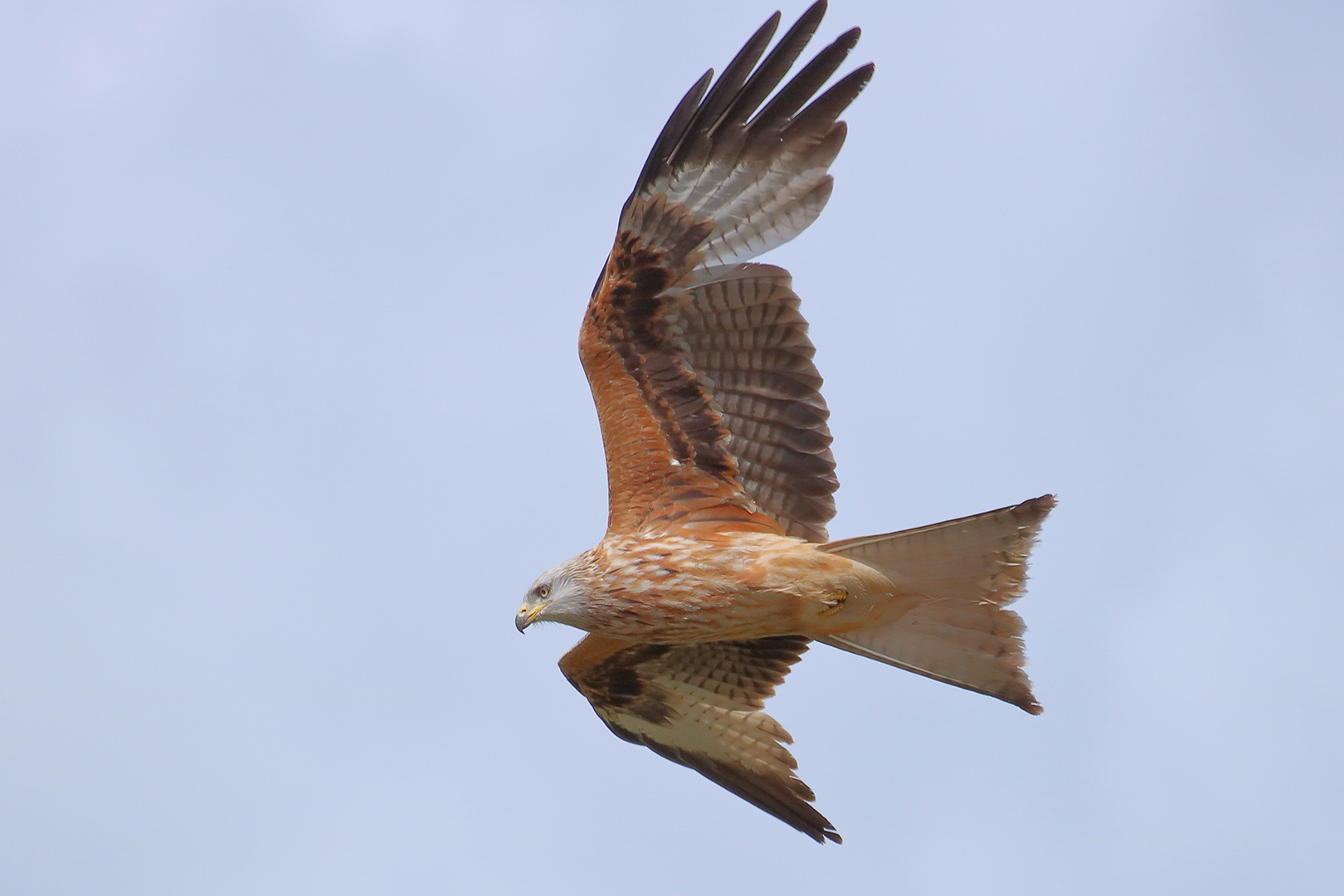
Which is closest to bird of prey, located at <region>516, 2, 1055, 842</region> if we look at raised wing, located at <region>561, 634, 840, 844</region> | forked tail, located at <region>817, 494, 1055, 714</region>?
forked tail, located at <region>817, 494, 1055, 714</region>

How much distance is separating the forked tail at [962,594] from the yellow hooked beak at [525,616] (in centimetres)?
178

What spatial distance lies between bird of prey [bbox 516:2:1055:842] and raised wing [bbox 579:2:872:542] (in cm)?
1

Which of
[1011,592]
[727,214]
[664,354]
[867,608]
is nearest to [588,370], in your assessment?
[664,354]

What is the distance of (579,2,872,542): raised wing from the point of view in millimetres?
8383

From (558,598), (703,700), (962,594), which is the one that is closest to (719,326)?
(558,598)

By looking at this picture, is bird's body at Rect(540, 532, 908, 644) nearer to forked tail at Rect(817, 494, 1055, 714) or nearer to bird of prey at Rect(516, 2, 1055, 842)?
bird of prey at Rect(516, 2, 1055, 842)

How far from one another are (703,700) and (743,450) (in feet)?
5.91

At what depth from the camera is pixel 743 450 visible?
883cm

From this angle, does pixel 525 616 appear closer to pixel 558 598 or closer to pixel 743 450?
pixel 558 598

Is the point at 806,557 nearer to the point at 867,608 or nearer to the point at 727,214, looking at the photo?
the point at 867,608

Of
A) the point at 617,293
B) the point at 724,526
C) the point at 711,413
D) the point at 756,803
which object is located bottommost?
the point at 756,803

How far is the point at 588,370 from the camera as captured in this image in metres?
8.62

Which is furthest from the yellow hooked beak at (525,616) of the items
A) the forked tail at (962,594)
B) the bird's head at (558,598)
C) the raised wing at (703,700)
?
the forked tail at (962,594)

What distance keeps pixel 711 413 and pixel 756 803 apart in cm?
250
